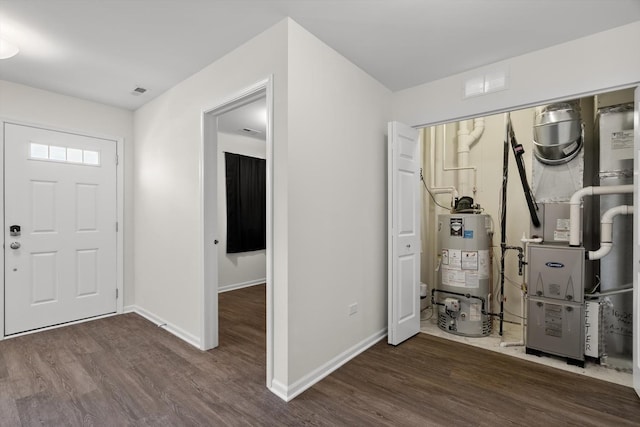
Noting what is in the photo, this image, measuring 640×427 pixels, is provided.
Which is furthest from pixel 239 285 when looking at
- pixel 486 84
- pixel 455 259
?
pixel 486 84

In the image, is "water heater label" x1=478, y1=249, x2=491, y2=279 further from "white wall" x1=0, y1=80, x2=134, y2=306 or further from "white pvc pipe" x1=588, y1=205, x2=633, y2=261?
"white wall" x1=0, y1=80, x2=134, y2=306

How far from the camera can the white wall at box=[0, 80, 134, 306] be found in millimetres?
3182

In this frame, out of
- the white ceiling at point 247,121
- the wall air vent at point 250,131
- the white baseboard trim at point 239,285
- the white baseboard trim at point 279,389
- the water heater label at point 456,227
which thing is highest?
the wall air vent at point 250,131

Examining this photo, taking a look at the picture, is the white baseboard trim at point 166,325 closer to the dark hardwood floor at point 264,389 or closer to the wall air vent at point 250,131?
the dark hardwood floor at point 264,389

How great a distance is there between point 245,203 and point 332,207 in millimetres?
3274

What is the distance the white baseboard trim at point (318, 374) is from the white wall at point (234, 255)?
298 cm

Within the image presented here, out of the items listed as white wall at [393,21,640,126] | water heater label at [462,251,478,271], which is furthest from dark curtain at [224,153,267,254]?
water heater label at [462,251,478,271]

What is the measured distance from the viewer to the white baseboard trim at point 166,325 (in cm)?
297

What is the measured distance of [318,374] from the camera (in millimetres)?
2359

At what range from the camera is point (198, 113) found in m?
2.93

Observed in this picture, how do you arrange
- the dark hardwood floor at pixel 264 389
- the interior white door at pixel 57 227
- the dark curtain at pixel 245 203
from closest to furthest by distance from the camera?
the dark hardwood floor at pixel 264 389
the interior white door at pixel 57 227
the dark curtain at pixel 245 203

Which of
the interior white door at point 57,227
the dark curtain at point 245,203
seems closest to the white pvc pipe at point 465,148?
the dark curtain at point 245,203

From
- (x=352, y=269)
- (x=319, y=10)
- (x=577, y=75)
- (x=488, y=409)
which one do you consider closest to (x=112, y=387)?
(x=352, y=269)

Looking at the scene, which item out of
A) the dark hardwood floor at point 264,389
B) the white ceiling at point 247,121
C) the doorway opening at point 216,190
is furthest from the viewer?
the white ceiling at point 247,121
